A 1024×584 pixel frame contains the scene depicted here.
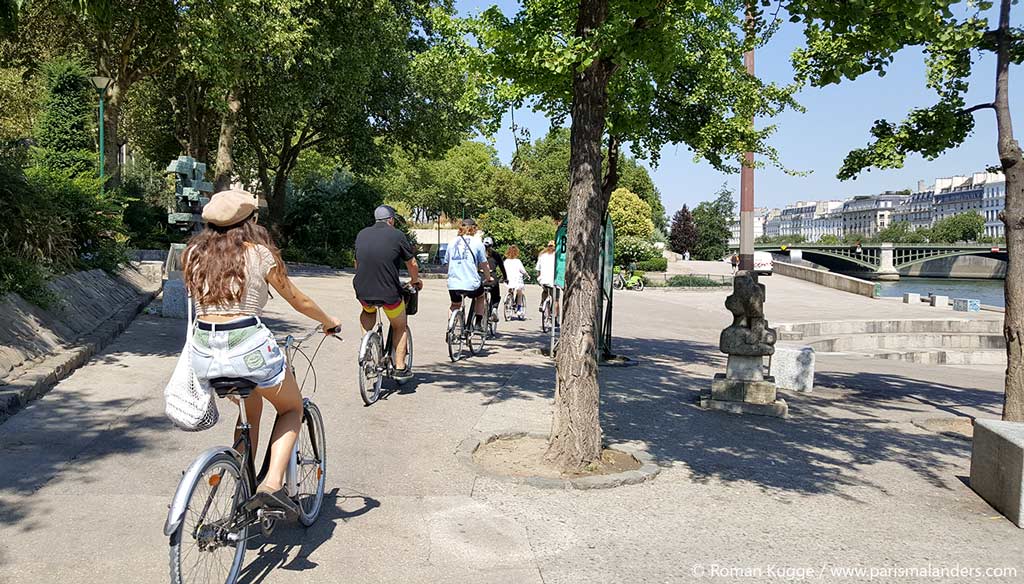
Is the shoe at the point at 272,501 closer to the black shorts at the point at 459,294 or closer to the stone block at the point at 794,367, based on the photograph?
the black shorts at the point at 459,294

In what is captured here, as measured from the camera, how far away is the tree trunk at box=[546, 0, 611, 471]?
20.2 feet

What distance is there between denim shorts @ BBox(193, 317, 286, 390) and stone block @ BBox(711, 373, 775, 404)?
20.7 feet

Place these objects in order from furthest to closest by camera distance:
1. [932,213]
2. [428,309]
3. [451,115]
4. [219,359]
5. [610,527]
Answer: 1. [932,213]
2. [451,115]
3. [428,309]
4. [610,527]
5. [219,359]

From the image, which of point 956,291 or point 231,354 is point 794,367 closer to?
point 231,354

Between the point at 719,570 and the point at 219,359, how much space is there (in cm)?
273

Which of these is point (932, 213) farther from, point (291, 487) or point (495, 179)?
point (291, 487)

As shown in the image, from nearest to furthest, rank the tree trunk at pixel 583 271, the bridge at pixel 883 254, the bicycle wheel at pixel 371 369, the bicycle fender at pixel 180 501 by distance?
1. the bicycle fender at pixel 180 501
2. the tree trunk at pixel 583 271
3. the bicycle wheel at pixel 371 369
4. the bridge at pixel 883 254

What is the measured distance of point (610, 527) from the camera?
4.92 metres

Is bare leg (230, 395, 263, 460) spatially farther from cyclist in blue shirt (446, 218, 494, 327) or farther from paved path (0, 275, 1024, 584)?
cyclist in blue shirt (446, 218, 494, 327)

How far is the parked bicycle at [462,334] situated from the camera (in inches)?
436

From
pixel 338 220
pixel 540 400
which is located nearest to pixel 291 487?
pixel 540 400

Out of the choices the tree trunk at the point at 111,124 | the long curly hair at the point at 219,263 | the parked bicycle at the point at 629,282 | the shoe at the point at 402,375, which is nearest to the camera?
the long curly hair at the point at 219,263

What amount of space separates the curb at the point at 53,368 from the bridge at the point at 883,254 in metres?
70.7

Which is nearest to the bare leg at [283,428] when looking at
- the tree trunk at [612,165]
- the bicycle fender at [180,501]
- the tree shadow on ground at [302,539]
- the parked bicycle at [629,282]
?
the tree shadow on ground at [302,539]
